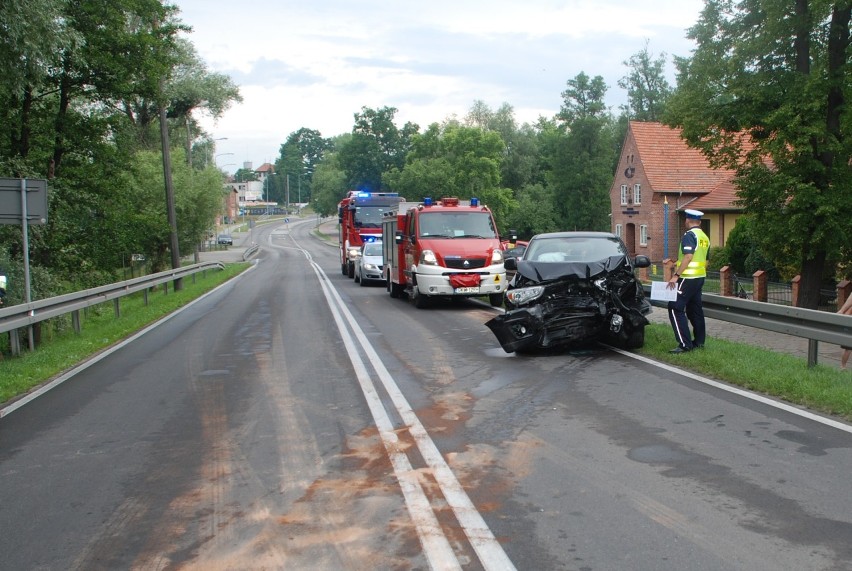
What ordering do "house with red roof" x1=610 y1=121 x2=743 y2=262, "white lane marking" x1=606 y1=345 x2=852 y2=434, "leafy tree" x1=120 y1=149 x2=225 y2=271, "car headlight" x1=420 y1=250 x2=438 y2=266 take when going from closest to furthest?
"white lane marking" x1=606 y1=345 x2=852 y2=434 < "car headlight" x1=420 y1=250 x2=438 y2=266 < "leafy tree" x1=120 y1=149 x2=225 y2=271 < "house with red roof" x1=610 y1=121 x2=743 y2=262

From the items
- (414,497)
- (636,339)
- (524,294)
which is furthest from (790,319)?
(414,497)

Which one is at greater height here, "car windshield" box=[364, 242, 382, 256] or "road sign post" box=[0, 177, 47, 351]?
"road sign post" box=[0, 177, 47, 351]

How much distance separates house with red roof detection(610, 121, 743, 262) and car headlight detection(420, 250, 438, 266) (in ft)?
104

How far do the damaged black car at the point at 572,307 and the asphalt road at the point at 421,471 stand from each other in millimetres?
428

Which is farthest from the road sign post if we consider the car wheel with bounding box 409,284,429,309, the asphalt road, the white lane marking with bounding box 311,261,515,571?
the car wheel with bounding box 409,284,429,309

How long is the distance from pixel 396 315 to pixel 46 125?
10820mm

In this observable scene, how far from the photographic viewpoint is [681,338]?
414 inches

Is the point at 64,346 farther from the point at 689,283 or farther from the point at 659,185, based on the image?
the point at 659,185

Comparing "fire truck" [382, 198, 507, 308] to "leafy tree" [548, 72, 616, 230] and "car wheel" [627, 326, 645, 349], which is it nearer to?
"car wheel" [627, 326, 645, 349]

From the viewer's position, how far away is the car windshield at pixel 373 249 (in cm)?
2920

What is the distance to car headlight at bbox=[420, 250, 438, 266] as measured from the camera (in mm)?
18469

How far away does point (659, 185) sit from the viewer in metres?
50.2

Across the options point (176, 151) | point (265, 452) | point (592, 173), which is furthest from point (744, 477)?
point (592, 173)

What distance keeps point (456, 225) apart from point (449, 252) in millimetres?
1196
